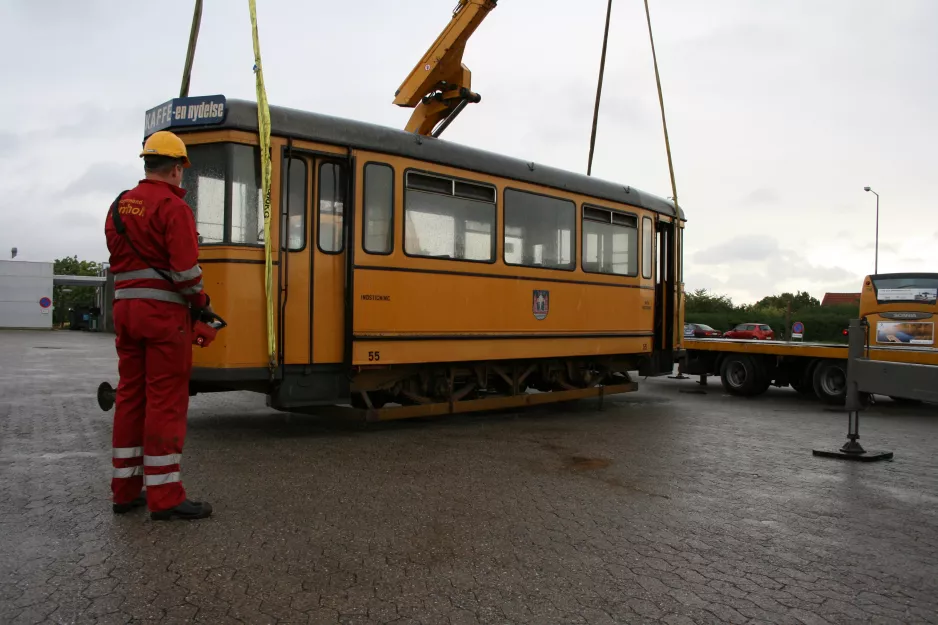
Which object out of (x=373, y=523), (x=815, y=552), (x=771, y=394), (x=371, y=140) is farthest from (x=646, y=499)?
(x=771, y=394)

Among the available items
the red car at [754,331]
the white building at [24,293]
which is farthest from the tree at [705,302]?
the white building at [24,293]

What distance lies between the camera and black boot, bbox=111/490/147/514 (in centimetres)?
468

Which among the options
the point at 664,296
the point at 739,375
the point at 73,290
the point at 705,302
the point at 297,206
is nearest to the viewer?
the point at 297,206

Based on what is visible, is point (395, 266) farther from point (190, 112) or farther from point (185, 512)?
point (185, 512)

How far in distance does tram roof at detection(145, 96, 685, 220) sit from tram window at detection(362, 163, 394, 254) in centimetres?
24

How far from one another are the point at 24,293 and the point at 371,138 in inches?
1975

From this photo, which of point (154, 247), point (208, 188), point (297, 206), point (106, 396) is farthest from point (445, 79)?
point (154, 247)

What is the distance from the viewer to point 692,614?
3.39 metres

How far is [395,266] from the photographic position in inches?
320

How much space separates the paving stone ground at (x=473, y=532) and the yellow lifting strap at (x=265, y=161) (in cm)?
114

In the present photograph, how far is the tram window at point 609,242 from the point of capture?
10672 millimetres

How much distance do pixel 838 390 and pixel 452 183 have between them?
7789mm

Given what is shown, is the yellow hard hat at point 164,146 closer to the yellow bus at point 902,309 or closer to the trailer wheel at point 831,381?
the yellow bus at point 902,309

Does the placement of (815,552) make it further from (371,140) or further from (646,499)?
(371,140)
